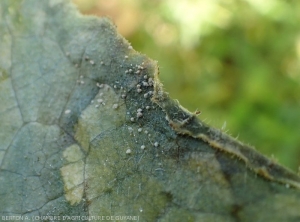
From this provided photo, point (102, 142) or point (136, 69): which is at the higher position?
point (136, 69)

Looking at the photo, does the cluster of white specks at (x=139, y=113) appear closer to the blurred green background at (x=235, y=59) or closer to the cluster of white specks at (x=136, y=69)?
the cluster of white specks at (x=136, y=69)

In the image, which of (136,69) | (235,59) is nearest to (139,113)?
(136,69)

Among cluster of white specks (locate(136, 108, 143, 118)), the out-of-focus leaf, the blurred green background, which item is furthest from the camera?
the blurred green background

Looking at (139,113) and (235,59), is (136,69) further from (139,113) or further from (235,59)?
(235,59)

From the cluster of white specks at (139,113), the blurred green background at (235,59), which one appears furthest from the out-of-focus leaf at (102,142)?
the blurred green background at (235,59)

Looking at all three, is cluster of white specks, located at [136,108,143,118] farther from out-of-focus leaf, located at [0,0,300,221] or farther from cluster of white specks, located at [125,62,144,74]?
cluster of white specks, located at [125,62,144,74]

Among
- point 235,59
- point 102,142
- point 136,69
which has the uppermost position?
point 235,59

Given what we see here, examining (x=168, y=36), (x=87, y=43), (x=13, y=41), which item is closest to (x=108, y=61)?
(x=87, y=43)

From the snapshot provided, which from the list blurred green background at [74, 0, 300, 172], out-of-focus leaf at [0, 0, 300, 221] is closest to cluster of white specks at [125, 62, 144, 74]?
out-of-focus leaf at [0, 0, 300, 221]

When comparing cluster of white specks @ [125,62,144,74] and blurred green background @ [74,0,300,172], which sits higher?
blurred green background @ [74,0,300,172]
